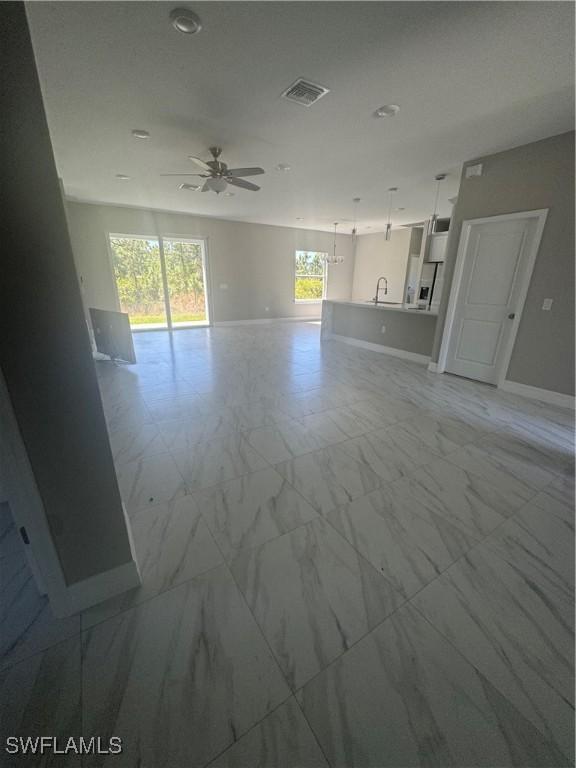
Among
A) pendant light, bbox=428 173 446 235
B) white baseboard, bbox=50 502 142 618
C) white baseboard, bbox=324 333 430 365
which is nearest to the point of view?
white baseboard, bbox=50 502 142 618

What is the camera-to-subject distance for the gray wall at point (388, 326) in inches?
195

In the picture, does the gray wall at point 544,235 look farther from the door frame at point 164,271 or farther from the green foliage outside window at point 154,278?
the green foliage outside window at point 154,278

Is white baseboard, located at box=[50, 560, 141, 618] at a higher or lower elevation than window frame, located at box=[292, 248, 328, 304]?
lower

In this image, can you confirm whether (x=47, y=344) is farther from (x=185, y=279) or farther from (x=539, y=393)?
(x=185, y=279)

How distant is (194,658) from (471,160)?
17.5ft

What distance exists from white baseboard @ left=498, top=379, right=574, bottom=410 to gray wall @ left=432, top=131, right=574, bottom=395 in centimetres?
6

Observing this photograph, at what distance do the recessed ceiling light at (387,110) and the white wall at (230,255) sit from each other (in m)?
5.64

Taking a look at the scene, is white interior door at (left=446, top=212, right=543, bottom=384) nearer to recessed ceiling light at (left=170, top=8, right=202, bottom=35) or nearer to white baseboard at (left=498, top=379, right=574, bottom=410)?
white baseboard at (left=498, top=379, right=574, bottom=410)

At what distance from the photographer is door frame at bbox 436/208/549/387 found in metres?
3.38

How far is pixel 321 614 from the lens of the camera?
129cm

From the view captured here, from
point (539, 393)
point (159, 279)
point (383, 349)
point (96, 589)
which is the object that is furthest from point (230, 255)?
point (96, 589)

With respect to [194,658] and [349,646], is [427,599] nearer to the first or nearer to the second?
[349,646]
